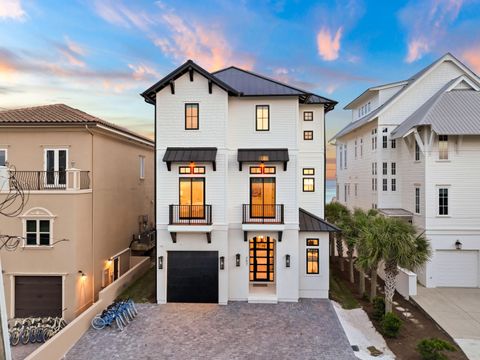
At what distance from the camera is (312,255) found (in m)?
13.6

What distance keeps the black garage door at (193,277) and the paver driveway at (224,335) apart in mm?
417

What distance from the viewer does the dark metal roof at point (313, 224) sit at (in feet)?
43.8

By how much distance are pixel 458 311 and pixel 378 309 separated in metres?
3.92

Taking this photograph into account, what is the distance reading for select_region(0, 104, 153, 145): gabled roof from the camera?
13.5m

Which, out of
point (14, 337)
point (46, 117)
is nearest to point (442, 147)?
point (46, 117)

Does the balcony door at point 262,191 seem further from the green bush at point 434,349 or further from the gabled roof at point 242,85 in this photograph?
the green bush at point 434,349

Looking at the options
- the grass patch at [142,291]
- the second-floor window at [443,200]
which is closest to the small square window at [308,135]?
the second-floor window at [443,200]

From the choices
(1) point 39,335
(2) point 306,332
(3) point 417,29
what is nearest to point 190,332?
(2) point 306,332

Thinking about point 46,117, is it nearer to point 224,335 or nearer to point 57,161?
point 57,161

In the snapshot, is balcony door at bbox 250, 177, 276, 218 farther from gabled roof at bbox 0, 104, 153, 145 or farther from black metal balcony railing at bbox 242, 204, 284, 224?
gabled roof at bbox 0, 104, 153, 145

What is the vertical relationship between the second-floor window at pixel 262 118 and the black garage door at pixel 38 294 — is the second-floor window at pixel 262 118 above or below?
above

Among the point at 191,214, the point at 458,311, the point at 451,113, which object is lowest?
the point at 458,311

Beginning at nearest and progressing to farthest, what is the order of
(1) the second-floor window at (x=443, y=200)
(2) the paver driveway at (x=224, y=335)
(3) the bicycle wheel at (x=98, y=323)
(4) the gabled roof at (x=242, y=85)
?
(2) the paver driveway at (x=224, y=335) → (3) the bicycle wheel at (x=98, y=323) → (4) the gabled roof at (x=242, y=85) → (1) the second-floor window at (x=443, y=200)

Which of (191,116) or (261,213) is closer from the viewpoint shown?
(191,116)
